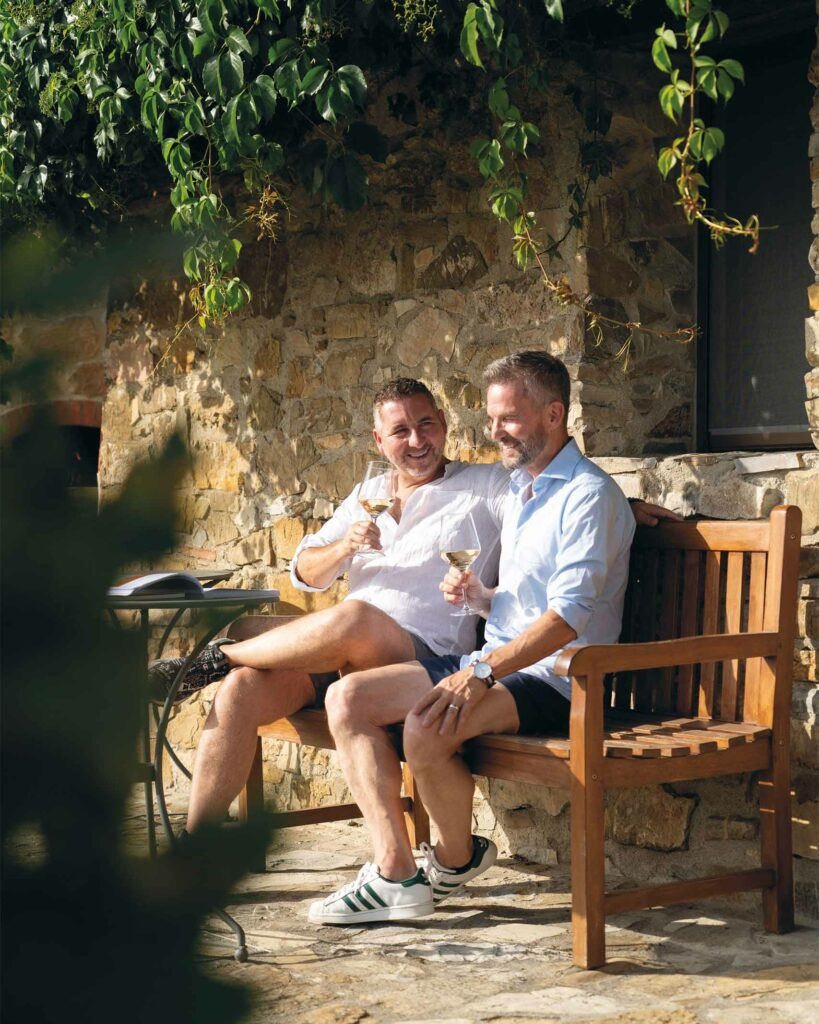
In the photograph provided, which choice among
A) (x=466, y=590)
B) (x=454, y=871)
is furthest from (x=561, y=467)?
(x=454, y=871)

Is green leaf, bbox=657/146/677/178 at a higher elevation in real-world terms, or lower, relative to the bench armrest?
higher

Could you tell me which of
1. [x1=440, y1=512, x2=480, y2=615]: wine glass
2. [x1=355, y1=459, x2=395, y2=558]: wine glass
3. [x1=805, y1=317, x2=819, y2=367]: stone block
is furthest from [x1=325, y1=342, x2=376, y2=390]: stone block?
[x1=805, y1=317, x2=819, y2=367]: stone block

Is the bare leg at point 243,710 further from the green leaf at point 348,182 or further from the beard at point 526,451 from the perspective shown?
the green leaf at point 348,182

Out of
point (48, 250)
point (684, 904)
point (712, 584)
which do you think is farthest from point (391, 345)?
point (48, 250)

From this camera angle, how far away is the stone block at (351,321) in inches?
184

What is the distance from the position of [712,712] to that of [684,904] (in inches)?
21.1

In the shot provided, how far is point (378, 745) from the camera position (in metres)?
3.38

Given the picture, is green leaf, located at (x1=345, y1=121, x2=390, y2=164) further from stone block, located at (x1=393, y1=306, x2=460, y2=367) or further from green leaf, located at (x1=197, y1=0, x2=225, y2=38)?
stone block, located at (x1=393, y1=306, x2=460, y2=367)

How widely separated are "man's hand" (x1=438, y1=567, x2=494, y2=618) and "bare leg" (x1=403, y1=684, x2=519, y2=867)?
12.9 inches

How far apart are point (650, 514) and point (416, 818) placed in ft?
3.90

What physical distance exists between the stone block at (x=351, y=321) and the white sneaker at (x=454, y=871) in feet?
6.33

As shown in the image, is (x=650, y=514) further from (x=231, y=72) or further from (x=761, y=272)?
(x=231, y=72)

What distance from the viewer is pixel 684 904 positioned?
355 centimetres

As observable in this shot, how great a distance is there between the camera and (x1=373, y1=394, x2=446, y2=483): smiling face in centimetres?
389
